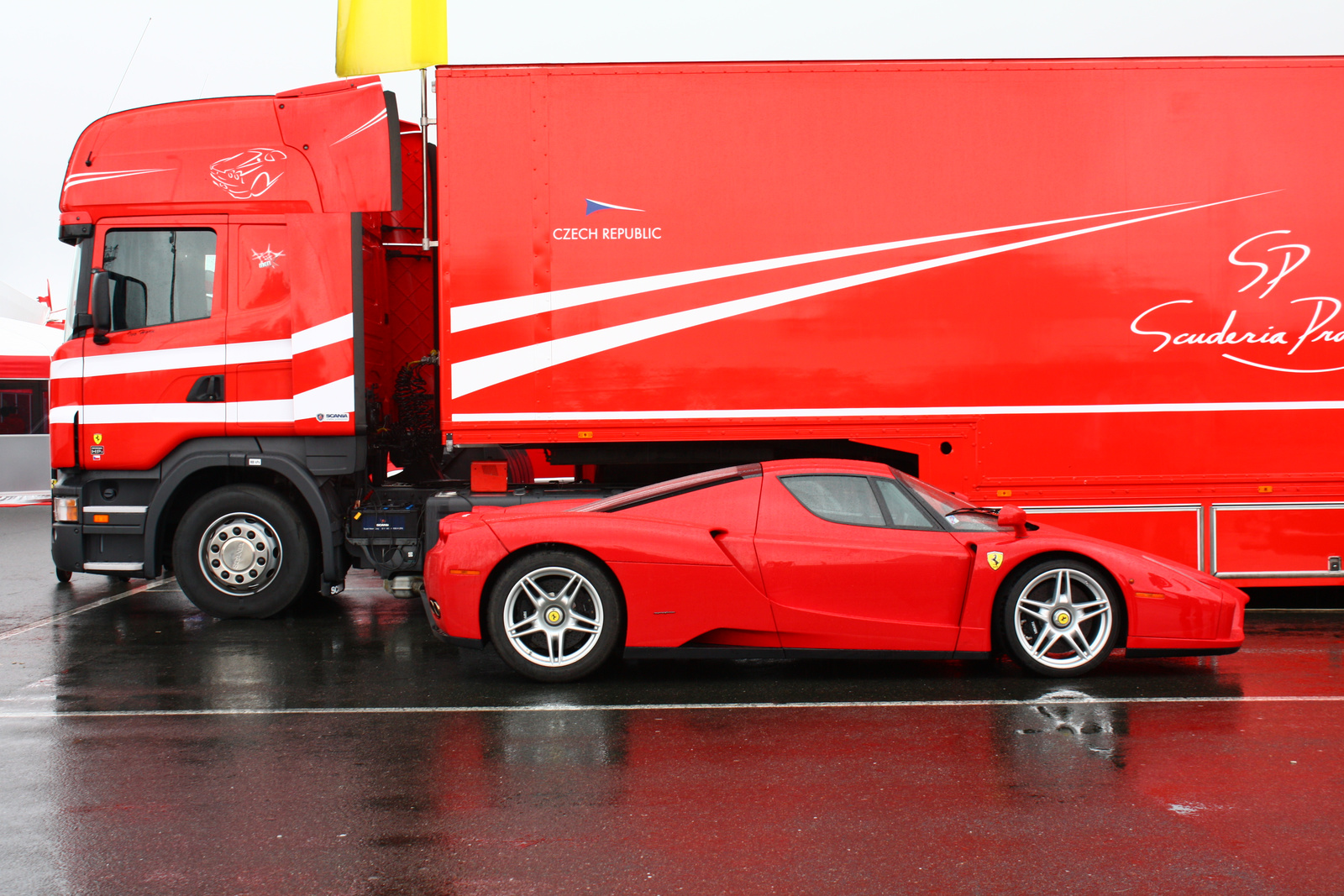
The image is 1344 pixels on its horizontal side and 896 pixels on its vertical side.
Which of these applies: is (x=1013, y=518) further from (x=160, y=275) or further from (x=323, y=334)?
(x=160, y=275)

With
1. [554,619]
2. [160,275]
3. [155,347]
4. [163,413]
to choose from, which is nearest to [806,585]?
[554,619]

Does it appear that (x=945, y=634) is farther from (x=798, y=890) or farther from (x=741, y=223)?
(x=741, y=223)

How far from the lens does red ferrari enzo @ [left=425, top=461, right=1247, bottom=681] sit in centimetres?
543

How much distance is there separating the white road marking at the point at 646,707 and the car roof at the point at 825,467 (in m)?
1.26

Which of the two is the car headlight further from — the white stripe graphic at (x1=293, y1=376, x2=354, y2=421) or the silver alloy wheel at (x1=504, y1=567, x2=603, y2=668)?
the silver alloy wheel at (x1=504, y1=567, x2=603, y2=668)

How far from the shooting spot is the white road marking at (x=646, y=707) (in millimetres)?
5105

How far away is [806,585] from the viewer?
17.8ft

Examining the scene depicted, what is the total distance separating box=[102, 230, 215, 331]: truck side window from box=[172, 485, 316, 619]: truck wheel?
1361mm

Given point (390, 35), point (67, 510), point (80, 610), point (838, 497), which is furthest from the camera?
point (390, 35)

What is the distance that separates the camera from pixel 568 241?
23.3ft

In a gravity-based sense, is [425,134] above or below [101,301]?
above

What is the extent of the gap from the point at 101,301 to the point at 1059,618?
6641 mm

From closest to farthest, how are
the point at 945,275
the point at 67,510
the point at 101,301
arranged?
the point at 945,275 < the point at 101,301 < the point at 67,510

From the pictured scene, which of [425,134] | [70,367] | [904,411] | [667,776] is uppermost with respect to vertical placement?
[425,134]
